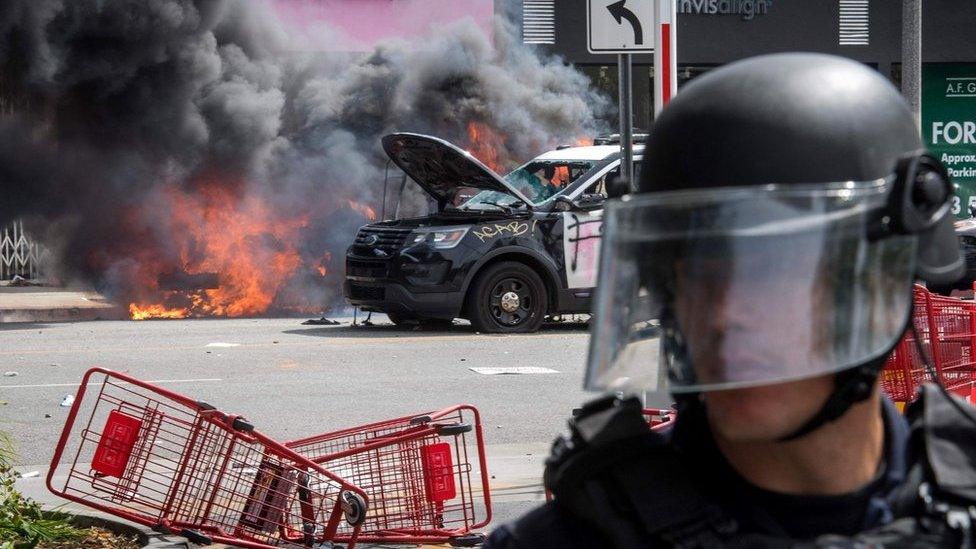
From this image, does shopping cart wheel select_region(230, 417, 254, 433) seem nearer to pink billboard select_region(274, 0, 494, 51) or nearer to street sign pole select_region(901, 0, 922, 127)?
street sign pole select_region(901, 0, 922, 127)

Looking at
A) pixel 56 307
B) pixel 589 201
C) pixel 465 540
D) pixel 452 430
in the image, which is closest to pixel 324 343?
pixel 589 201

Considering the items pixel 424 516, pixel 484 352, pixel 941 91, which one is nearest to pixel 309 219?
pixel 484 352

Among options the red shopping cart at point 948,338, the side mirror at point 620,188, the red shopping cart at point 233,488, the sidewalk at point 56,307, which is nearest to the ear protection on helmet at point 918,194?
the side mirror at point 620,188

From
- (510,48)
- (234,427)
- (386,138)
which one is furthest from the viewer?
(510,48)

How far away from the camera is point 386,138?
13.9 meters

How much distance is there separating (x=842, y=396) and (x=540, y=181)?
13189 millimetres

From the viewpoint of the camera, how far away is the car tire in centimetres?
1351

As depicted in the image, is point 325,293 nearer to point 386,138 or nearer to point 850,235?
point 386,138

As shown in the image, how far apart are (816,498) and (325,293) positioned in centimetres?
1683

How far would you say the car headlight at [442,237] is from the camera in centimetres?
1332

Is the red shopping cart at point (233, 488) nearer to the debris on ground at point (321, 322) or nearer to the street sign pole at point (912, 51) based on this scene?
the street sign pole at point (912, 51)

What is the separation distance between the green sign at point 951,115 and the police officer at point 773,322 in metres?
23.7

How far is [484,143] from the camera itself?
803 inches

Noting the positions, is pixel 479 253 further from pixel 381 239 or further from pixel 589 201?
pixel 589 201
